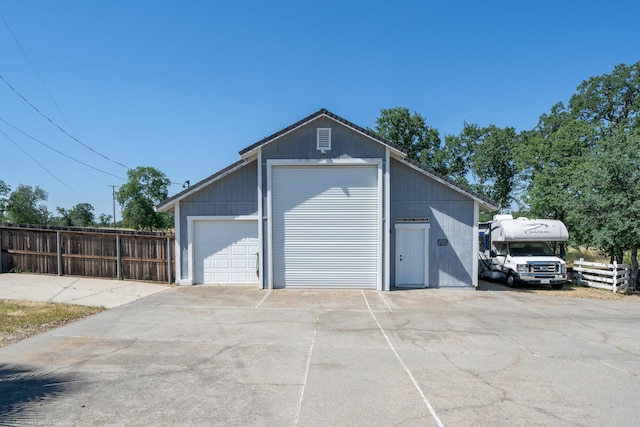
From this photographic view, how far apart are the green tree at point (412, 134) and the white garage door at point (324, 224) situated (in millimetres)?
25247

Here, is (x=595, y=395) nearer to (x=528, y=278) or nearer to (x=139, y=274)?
(x=528, y=278)

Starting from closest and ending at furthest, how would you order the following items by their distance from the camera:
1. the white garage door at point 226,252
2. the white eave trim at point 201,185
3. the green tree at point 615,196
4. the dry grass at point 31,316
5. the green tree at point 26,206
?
the dry grass at point 31,316 < the white eave trim at point 201,185 < the green tree at point 615,196 < the white garage door at point 226,252 < the green tree at point 26,206

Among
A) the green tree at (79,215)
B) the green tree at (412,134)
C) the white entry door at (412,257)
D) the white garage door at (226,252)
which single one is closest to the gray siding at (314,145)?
the white garage door at (226,252)

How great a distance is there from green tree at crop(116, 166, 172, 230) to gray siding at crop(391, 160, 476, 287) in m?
54.5

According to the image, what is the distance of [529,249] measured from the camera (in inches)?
610

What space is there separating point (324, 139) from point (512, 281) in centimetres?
1009

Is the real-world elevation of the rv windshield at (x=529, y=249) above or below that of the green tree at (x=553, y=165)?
below

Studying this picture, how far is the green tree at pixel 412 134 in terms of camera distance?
37188 millimetres

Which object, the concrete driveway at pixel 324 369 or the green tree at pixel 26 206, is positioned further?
Answer: the green tree at pixel 26 206

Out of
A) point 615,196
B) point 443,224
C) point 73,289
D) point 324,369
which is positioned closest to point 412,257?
point 443,224

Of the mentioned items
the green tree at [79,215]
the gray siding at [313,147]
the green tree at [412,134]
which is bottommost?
the green tree at [79,215]

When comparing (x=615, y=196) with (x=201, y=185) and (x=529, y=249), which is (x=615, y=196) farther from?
(x=201, y=185)

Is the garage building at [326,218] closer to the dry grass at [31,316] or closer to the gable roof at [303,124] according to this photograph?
the gable roof at [303,124]

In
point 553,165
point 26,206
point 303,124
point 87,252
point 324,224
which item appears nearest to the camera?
point 303,124
